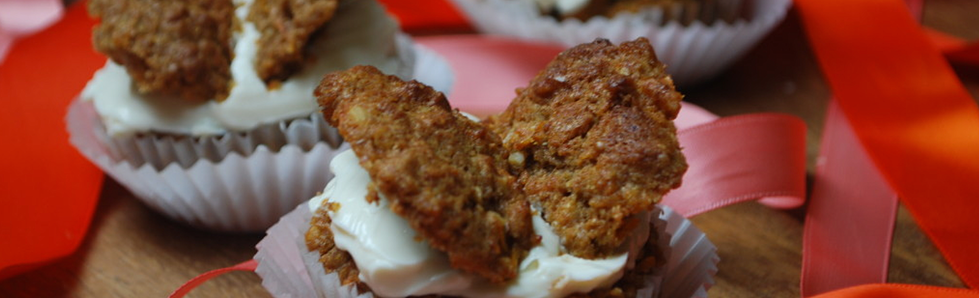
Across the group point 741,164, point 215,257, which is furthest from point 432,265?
point 741,164

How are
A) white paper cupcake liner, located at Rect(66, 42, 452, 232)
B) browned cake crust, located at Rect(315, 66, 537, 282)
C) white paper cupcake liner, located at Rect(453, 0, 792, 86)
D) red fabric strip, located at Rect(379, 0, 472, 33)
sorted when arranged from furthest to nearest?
red fabric strip, located at Rect(379, 0, 472, 33)
white paper cupcake liner, located at Rect(453, 0, 792, 86)
white paper cupcake liner, located at Rect(66, 42, 452, 232)
browned cake crust, located at Rect(315, 66, 537, 282)

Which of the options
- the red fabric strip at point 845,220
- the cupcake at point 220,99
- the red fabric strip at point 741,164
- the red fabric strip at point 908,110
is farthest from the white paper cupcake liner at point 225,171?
the red fabric strip at point 908,110

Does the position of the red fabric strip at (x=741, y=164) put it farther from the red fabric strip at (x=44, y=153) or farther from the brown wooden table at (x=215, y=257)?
the red fabric strip at (x=44, y=153)

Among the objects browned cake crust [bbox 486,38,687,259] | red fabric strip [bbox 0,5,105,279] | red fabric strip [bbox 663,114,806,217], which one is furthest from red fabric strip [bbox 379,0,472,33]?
browned cake crust [bbox 486,38,687,259]

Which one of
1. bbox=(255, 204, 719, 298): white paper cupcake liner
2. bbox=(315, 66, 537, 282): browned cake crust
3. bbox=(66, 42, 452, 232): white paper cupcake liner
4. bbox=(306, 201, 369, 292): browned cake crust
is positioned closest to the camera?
bbox=(315, 66, 537, 282): browned cake crust

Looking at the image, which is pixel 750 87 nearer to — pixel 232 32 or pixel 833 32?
pixel 833 32

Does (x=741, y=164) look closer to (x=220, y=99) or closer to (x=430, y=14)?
(x=220, y=99)

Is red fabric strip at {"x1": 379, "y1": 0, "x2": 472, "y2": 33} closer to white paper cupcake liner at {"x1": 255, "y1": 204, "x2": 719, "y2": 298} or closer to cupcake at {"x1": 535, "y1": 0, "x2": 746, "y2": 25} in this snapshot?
cupcake at {"x1": 535, "y1": 0, "x2": 746, "y2": 25}
